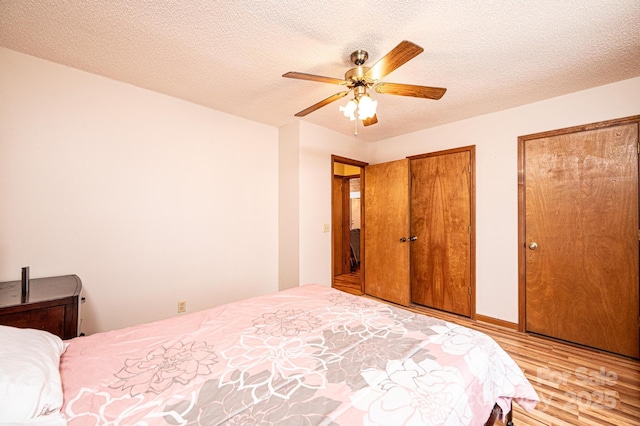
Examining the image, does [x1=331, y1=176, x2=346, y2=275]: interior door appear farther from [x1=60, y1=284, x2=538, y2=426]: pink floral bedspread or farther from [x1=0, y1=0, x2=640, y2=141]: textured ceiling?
[x1=60, y1=284, x2=538, y2=426]: pink floral bedspread

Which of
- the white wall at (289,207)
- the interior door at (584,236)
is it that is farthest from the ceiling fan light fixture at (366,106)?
the interior door at (584,236)

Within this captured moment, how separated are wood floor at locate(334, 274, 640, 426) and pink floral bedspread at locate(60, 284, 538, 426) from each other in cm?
77

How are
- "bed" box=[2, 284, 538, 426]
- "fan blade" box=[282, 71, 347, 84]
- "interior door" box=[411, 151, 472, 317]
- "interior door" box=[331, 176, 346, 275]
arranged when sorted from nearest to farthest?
"bed" box=[2, 284, 538, 426], "fan blade" box=[282, 71, 347, 84], "interior door" box=[411, 151, 472, 317], "interior door" box=[331, 176, 346, 275]

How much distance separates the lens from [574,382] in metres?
1.93

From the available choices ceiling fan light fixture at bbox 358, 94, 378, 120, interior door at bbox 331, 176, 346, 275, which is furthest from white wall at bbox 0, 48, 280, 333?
interior door at bbox 331, 176, 346, 275

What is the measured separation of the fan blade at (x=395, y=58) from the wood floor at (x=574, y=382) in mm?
2230

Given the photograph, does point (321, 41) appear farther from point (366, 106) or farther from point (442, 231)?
point (442, 231)

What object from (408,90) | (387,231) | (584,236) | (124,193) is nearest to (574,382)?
(584,236)

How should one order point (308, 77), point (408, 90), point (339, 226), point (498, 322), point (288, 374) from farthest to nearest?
point (339, 226) < point (498, 322) < point (408, 90) < point (308, 77) < point (288, 374)

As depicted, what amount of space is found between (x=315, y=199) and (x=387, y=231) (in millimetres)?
1161

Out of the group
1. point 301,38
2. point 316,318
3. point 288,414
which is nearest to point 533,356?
point 316,318

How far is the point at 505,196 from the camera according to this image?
9.43 feet

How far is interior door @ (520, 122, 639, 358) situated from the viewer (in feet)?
7.45

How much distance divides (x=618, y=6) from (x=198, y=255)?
3616 mm
